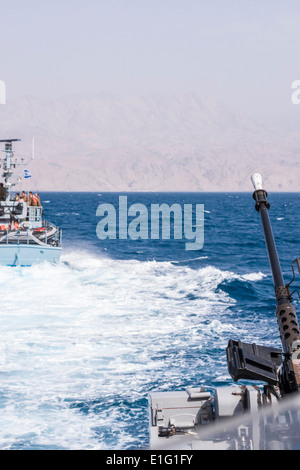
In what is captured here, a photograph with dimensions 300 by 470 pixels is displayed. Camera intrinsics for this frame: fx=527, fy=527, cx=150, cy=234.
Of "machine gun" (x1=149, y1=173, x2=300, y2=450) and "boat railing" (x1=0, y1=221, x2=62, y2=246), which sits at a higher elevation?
"boat railing" (x1=0, y1=221, x2=62, y2=246)

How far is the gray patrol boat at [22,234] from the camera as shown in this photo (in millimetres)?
35625

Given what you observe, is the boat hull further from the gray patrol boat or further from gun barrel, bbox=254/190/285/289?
gun barrel, bbox=254/190/285/289

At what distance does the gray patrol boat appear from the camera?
35625 millimetres

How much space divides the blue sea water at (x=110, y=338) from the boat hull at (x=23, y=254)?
53 centimetres

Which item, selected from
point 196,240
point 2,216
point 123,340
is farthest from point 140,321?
point 196,240

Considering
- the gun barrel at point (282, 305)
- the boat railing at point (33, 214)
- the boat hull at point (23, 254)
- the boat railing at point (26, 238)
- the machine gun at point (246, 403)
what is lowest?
the machine gun at point (246, 403)

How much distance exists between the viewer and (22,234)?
1478 inches

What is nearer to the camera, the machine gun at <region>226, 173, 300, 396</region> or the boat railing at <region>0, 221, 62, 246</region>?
the machine gun at <region>226, 173, 300, 396</region>

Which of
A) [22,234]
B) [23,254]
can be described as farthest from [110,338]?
[22,234]

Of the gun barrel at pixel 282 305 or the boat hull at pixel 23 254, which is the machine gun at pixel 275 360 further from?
the boat hull at pixel 23 254

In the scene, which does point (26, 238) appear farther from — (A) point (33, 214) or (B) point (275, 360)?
(B) point (275, 360)

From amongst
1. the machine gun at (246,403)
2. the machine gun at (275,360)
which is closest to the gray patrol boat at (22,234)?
the machine gun at (246,403)

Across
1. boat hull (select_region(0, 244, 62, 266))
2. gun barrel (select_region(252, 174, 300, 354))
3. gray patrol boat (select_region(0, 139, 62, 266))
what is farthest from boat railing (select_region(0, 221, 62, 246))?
gun barrel (select_region(252, 174, 300, 354))

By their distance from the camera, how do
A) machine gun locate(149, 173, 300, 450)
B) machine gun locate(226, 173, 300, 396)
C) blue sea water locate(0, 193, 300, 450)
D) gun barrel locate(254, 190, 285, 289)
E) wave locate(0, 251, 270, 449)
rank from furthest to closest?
blue sea water locate(0, 193, 300, 450) → wave locate(0, 251, 270, 449) → gun barrel locate(254, 190, 285, 289) → machine gun locate(226, 173, 300, 396) → machine gun locate(149, 173, 300, 450)
